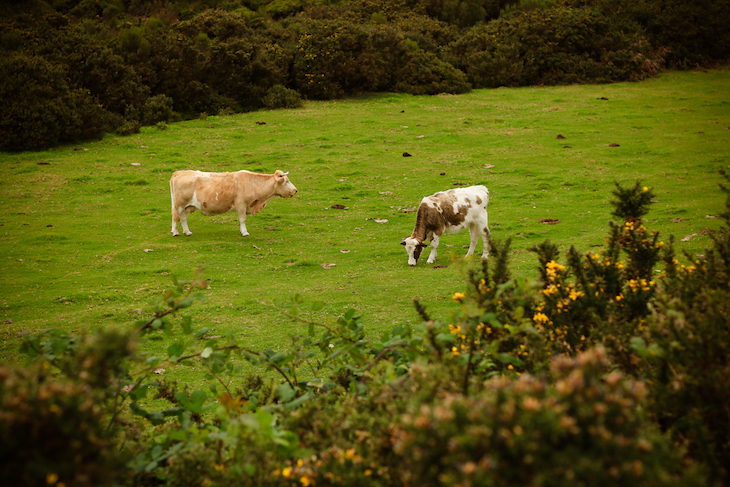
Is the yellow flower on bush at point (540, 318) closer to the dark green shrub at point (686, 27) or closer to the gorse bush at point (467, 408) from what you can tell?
Result: the gorse bush at point (467, 408)

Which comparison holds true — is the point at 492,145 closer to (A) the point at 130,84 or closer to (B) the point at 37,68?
(A) the point at 130,84

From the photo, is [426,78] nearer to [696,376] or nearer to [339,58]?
[339,58]

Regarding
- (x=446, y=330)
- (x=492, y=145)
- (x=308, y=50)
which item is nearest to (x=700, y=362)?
(x=446, y=330)

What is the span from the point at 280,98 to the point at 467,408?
2941 cm

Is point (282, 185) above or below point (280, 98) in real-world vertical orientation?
below

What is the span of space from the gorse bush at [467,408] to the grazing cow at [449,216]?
8722 millimetres

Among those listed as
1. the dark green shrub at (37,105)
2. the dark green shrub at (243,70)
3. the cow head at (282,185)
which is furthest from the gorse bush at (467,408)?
the dark green shrub at (243,70)

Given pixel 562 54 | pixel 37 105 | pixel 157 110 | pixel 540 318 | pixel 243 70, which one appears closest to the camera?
pixel 540 318

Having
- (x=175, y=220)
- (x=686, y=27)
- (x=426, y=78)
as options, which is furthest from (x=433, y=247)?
(x=686, y=27)

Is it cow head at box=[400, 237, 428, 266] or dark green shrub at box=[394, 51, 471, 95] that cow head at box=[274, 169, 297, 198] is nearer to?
cow head at box=[400, 237, 428, 266]

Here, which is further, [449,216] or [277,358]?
[449,216]

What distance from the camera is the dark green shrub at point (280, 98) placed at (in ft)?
97.2

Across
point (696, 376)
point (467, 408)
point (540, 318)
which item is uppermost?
point (467, 408)

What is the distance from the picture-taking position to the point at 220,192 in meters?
15.8
